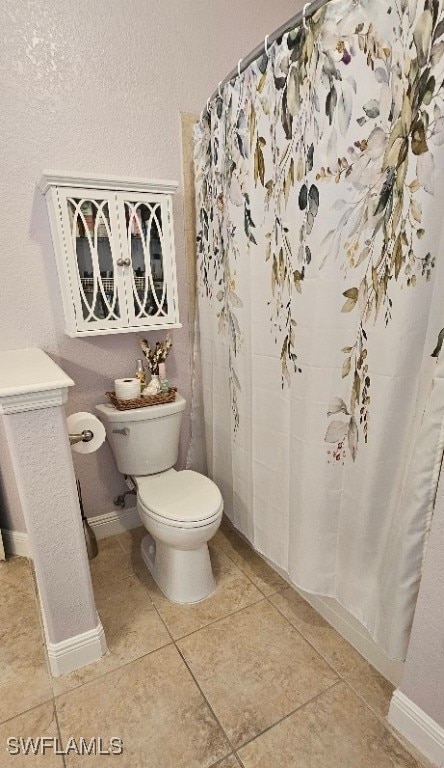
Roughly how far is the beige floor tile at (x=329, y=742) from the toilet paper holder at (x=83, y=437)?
101 centimetres

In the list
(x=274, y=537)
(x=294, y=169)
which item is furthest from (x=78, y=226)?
(x=274, y=537)

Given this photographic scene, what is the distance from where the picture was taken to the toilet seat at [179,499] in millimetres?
1408

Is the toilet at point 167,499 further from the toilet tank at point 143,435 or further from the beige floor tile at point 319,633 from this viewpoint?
the beige floor tile at point 319,633

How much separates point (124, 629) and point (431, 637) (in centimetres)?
104

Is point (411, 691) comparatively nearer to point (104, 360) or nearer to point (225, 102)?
point (104, 360)

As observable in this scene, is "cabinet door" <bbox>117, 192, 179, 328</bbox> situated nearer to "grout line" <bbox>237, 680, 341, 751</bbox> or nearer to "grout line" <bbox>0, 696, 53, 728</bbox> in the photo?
"grout line" <bbox>0, 696, 53, 728</bbox>

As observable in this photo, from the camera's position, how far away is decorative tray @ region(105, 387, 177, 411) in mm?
1639

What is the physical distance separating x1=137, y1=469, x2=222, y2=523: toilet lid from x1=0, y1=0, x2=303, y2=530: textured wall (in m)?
0.48

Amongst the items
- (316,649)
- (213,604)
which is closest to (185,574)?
(213,604)

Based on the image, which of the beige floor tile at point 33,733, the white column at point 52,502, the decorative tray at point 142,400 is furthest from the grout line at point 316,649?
the decorative tray at point 142,400

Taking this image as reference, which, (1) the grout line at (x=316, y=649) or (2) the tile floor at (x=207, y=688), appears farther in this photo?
(1) the grout line at (x=316, y=649)

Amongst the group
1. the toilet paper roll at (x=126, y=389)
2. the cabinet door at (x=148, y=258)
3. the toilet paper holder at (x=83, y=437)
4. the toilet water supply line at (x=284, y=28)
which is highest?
the toilet water supply line at (x=284, y=28)

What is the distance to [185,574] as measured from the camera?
1.54 metres

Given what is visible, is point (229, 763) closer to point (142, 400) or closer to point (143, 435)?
point (143, 435)
